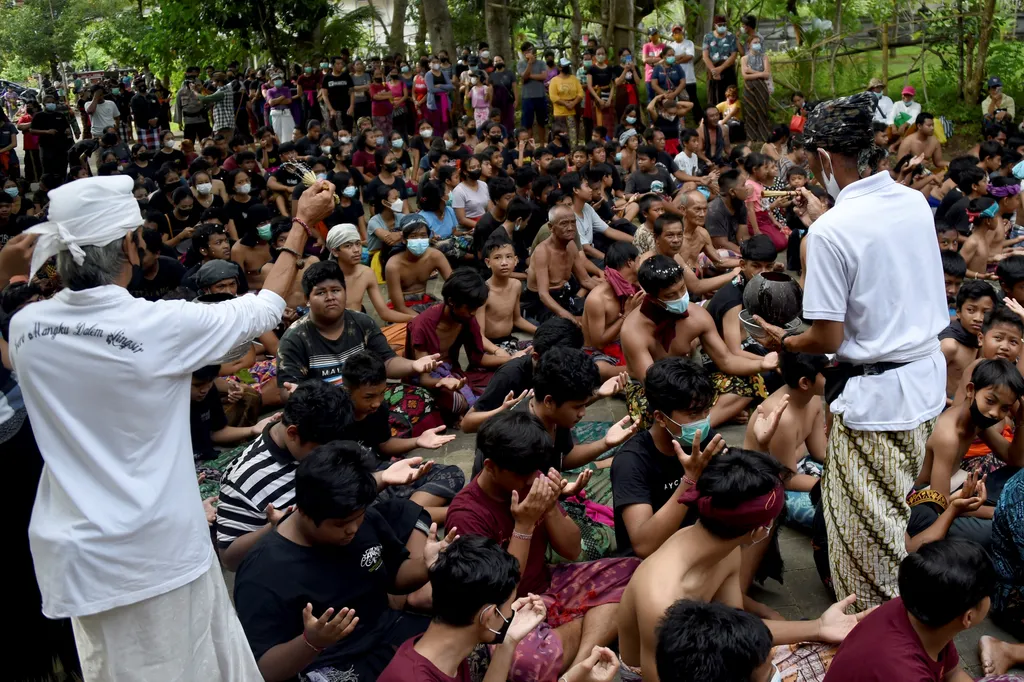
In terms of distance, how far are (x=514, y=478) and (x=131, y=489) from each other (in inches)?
62.6

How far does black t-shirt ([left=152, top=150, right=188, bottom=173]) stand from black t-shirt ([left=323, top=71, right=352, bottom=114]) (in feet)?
19.3

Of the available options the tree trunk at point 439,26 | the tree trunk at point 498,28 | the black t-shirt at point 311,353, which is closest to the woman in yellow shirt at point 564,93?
the tree trunk at point 498,28

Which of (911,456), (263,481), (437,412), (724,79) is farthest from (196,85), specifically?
(911,456)

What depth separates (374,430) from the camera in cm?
545

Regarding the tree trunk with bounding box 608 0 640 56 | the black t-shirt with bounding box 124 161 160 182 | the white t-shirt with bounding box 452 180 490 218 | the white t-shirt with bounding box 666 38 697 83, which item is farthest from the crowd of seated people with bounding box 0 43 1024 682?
the tree trunk with bounding box 608 0 640 56

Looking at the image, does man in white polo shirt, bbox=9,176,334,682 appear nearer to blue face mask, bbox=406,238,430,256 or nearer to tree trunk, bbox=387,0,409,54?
blue face mask, bbox=406,238,430,256

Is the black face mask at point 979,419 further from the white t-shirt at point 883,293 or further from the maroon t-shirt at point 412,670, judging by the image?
the maroon t-shirt at point 412,670

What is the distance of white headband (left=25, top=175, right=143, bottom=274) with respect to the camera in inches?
100

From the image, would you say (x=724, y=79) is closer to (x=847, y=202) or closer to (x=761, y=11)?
(x=761, y=11)

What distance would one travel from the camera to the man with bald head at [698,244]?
29.0 feet

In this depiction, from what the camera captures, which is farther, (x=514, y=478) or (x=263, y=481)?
(x=263, y=481)

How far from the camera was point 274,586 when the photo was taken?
3408 millimetres

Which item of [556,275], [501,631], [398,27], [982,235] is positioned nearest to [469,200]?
[556,275]

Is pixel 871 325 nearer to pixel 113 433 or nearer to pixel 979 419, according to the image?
pixel 979 419
